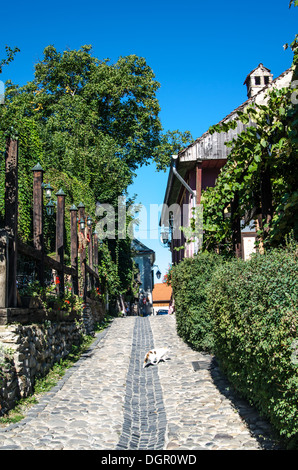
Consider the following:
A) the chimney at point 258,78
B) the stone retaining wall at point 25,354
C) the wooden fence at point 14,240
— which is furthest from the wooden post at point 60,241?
the chimney at point 258,78

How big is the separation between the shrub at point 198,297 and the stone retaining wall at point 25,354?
8.94ft

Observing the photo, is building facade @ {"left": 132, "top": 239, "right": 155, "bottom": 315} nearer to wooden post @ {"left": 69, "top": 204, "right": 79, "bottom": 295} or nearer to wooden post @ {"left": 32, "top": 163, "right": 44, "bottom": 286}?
wooden post @ {"left": 69, "top": 204, "right": 79, "bottom": 295}

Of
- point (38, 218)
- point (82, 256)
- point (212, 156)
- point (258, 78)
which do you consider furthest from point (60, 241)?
point (258, 78)

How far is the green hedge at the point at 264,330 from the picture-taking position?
3.88 m

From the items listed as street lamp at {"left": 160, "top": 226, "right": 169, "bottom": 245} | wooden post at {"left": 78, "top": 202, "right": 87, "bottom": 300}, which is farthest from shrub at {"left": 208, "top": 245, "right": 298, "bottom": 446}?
street lamp at {"left": 160, "top": 226, "right": 169, "bottom": 245}

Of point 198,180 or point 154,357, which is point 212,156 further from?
point 154,357

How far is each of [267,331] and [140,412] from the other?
3.16 m

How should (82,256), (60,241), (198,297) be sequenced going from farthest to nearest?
(82,256), (60,241), (198,297)

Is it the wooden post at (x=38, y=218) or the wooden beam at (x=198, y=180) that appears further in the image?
the wooden beam at (x=198, y=180)

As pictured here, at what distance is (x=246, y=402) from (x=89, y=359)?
471 cm

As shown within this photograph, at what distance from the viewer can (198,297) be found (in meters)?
10.3

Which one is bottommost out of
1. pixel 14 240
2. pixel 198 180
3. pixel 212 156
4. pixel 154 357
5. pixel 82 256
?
pixel 154 357

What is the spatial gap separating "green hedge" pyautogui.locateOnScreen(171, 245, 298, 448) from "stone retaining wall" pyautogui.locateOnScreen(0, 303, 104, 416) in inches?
105

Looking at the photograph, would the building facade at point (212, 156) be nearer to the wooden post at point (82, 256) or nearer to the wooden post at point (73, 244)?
the wooden post at point (82, 256)
